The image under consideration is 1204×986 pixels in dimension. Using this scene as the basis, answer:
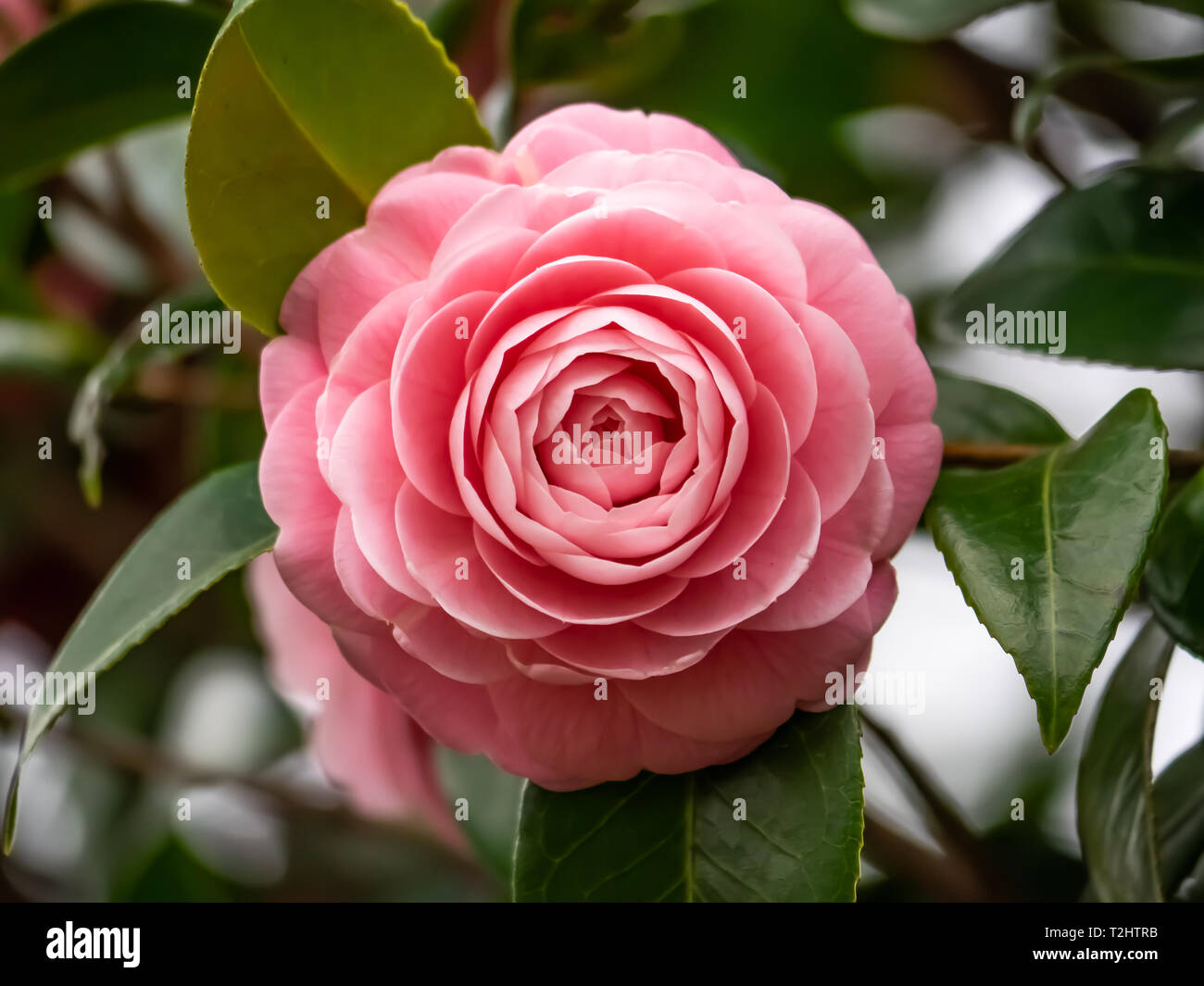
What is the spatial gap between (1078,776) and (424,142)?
509mm

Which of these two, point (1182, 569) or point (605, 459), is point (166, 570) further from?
point (1182, 569)

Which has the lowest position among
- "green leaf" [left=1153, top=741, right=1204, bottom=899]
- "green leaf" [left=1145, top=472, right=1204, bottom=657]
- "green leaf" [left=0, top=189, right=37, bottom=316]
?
"green leaf" [left=1153, top=741, right=1204, bottom=899]

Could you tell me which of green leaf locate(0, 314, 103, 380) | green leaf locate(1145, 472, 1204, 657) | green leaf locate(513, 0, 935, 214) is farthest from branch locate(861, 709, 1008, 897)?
green leaf locate(0, 314, 103, 380)

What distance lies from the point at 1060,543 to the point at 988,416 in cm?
16

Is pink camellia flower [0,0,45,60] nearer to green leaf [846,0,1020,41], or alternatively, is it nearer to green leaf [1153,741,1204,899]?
green leaf [846,0,1020,41]

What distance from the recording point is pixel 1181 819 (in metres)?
0.64

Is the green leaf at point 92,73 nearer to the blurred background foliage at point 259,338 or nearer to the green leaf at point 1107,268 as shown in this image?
the blurred background foliage at point 259,338

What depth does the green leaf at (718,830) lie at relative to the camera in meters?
0.46

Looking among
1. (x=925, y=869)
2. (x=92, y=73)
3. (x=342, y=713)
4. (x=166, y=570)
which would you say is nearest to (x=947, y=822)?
(x=925, y=869)

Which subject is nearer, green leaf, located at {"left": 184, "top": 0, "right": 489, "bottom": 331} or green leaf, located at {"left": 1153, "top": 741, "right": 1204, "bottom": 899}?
green leaf, located at {"left": 184, "top": 0, "right": 489, "bottom": 331}

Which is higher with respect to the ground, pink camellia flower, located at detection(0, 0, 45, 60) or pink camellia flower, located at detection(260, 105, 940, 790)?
pink camellia flower, located at detection(0, 0, 45, 60)

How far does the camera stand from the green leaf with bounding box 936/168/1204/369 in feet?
2.19

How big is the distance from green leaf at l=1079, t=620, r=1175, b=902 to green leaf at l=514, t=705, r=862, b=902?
196 mm
